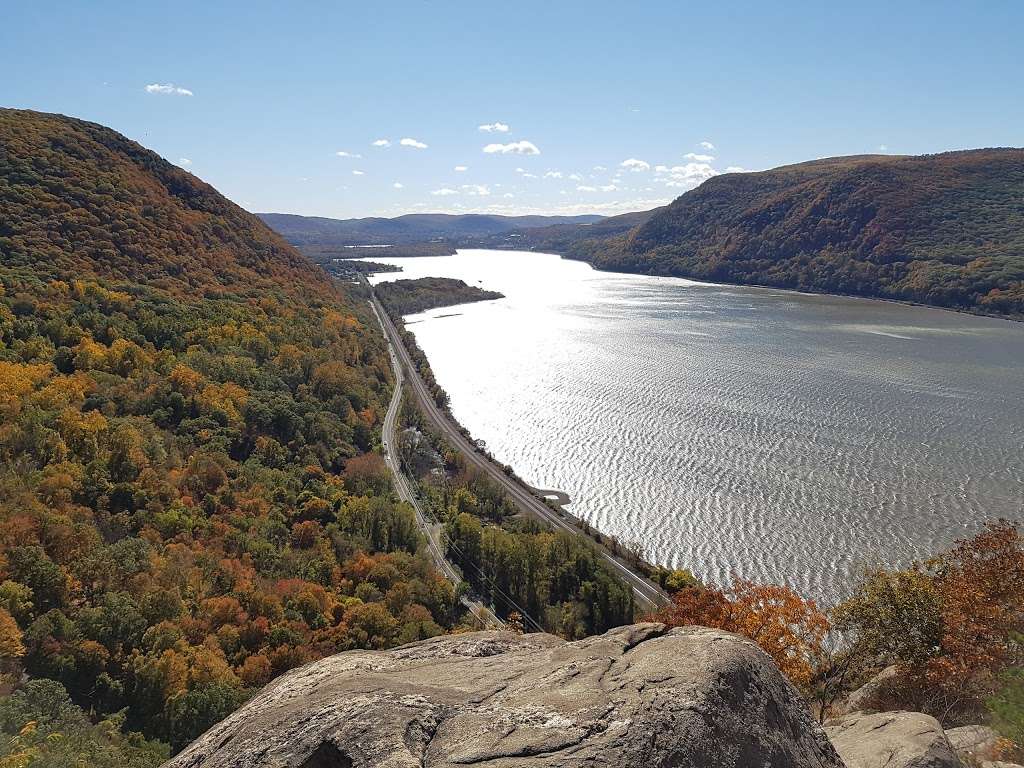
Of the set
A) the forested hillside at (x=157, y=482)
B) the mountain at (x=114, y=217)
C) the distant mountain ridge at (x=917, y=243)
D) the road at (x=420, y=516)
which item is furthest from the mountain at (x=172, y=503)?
the distant mountain ridge at (x=917, y=243)

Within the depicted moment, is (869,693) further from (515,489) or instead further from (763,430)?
(763,430)

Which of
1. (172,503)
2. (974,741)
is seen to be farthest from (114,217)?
(974,741)

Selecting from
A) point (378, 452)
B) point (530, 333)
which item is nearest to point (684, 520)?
point (378, 452)

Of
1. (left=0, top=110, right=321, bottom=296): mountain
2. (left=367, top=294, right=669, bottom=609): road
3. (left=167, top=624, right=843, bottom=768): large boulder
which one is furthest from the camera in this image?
(left=0, top=110, right=321, bottom=296): mountain

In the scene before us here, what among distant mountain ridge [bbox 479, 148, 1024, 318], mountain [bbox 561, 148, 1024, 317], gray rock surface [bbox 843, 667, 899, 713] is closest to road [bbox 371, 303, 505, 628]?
gray rock surface [bbox 843, 667, 899, 713]

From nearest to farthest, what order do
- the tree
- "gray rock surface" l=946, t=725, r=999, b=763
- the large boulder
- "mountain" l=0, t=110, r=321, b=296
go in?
1. the large boulder
2. "gray rock surface" l=946, t=725, r=999, b=763
3. the tree
4. "mountain" l=0, t=110, r=321, b=296

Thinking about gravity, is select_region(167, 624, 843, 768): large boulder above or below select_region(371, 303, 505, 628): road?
above

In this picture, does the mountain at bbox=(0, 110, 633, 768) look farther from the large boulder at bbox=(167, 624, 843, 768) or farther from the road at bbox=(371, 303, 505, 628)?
the large boulder at bbox=(167, 624, 843, 768)

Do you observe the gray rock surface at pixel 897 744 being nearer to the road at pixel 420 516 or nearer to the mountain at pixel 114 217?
the road at pixel 420 516

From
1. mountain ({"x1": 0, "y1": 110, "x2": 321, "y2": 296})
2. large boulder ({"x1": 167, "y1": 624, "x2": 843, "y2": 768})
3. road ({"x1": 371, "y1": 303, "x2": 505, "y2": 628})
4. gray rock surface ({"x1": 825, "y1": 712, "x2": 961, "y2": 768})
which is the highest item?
mountain ({"x1": 0, "y1": 110, "x2": 321, "y2": 296})
